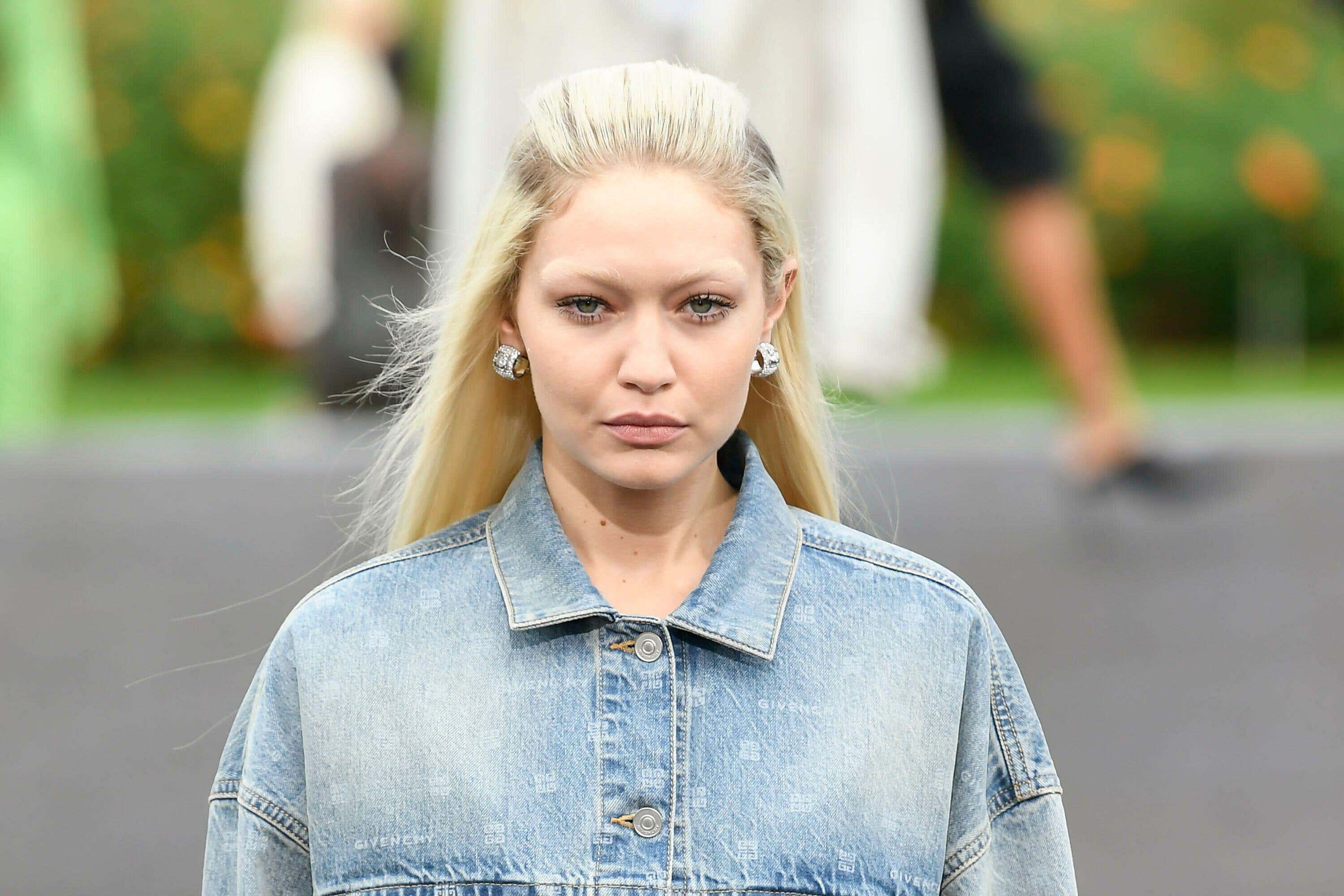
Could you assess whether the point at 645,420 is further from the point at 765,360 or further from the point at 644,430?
the point at 765,360

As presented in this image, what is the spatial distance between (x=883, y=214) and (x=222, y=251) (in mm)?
9572

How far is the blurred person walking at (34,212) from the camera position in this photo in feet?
20.4

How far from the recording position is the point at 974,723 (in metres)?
1.59

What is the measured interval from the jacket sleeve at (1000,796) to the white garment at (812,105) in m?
1.50

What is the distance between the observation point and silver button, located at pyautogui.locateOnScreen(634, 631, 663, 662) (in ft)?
5.02

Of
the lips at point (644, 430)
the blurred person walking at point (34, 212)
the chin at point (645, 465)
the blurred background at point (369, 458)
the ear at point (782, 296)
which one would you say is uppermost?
the blurred person walking at point (34, 212)

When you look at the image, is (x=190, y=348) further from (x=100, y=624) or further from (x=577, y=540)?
(x=577, y=540)

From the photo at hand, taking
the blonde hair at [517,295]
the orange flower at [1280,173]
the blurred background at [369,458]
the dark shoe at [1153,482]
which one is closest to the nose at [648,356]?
the blonde hair at [517,295]

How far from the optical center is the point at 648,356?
147cm

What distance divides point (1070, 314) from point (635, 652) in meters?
3.50

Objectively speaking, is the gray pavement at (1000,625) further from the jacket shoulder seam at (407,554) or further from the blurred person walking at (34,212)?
the jacket shoulder seam at (407,554)

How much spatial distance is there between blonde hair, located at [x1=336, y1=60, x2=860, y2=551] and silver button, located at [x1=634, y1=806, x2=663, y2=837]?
1.19ft

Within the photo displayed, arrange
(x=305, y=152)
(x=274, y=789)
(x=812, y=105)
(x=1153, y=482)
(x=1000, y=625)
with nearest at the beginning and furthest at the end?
(x=274, y=789) → (x=812, y=105) → (x=1000, y=625) → (x=1153, y=482) → (x=305, y=152)

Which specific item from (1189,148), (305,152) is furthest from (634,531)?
(1189,148)
